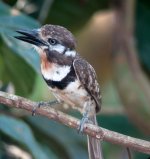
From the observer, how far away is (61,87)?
258 centimetres

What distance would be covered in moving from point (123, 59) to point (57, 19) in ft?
1.35

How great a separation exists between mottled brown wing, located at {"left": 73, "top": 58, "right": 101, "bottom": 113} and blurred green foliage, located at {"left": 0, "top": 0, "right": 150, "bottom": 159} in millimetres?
220

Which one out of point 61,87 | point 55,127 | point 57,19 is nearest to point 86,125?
point 61,87

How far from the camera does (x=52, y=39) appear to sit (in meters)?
2.57

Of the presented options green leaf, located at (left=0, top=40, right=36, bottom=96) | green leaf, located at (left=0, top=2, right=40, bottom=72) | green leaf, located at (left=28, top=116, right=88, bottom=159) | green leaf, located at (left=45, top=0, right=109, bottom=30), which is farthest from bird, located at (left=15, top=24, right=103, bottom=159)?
green leaf, located at (left=45, top=0, right=109, bottom=30)

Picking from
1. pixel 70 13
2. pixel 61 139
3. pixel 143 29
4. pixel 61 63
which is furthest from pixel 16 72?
pixel 143 29

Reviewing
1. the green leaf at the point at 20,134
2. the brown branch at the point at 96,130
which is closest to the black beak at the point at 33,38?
the brown branch at the point at 96,130

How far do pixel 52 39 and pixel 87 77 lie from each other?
200 mm

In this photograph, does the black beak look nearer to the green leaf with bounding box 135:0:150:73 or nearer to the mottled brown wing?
the mottled brown wing

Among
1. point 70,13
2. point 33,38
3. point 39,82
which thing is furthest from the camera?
point 70,13

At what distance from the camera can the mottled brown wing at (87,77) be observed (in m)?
2.59

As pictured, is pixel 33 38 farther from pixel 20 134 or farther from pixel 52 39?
pixel 20 134

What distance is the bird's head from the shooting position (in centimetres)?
254

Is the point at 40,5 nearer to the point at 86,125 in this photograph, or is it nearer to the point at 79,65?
the point at 79,65
